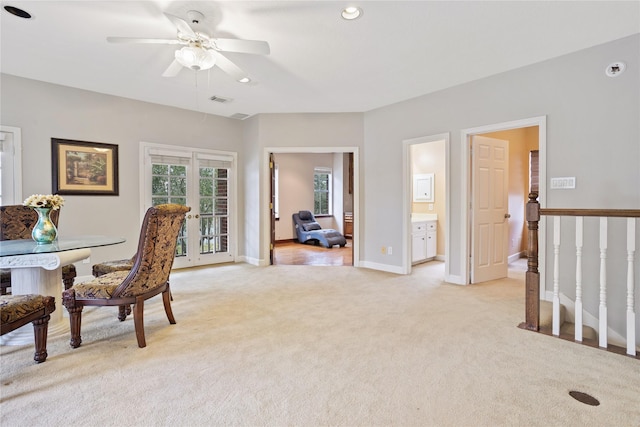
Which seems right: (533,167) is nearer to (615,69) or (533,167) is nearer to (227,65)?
(615,69)

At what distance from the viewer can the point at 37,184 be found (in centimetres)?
399

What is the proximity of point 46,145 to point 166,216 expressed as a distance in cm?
284

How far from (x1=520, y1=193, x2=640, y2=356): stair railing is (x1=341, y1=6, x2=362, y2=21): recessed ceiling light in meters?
2.05

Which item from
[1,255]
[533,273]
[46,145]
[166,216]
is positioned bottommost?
[533,273]

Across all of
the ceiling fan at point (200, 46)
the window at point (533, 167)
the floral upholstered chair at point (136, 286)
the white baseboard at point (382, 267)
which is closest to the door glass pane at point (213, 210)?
the white baseboard at point (382, 267)

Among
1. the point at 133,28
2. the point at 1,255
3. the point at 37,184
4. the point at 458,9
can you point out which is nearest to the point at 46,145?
the point at 37,184

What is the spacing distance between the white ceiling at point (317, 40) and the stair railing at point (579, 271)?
4.85 feet

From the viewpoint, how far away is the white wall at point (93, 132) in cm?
391

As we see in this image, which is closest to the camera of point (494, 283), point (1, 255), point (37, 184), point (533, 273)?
point (1, 255)

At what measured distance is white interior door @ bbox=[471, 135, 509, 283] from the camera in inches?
167

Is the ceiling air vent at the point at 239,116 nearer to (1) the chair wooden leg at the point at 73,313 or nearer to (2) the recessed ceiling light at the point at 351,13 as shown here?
(2) the recessed ceiling light at the point at 351,13

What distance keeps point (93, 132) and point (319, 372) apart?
14.3 ft

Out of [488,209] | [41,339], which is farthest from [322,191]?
[41,339]

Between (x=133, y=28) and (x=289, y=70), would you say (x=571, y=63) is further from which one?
(x=133, y=28)
